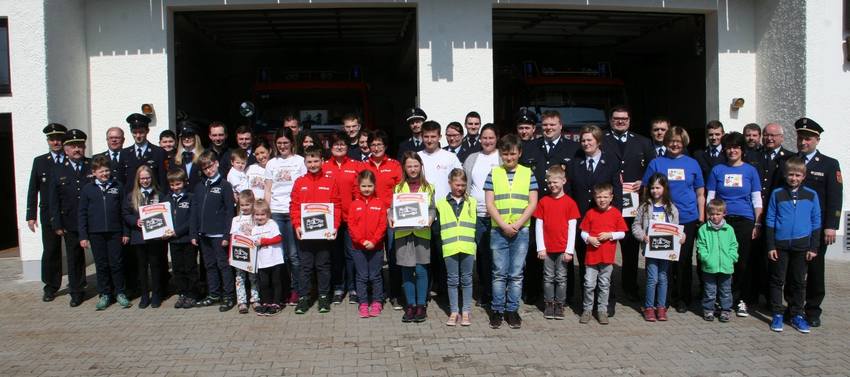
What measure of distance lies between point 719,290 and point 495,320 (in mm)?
2284

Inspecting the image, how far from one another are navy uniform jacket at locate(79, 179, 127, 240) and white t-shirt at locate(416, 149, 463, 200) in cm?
343

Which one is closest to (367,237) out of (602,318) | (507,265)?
(507,265)

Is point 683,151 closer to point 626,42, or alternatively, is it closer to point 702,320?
point 702,320

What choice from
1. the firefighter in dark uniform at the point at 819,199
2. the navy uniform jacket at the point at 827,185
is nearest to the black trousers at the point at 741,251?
the firefighter in dark uniform at the point at 819,199

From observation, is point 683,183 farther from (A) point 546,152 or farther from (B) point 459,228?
(B) point 459,228

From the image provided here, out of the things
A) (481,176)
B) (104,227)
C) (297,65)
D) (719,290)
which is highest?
(297,65)

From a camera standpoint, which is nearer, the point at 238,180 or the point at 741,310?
the point at 741,310

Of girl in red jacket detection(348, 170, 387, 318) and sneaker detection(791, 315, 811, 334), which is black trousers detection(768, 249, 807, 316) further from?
girl in red jacket detection(348, 170, 387, 318)

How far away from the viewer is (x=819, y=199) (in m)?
6.44

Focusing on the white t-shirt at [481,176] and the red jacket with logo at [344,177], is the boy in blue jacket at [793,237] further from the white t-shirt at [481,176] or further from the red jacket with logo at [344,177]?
the red jacket with logo at [344,177]

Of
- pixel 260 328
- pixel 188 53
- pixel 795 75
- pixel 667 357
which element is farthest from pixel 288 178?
pixel 188 53

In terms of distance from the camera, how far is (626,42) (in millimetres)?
17078

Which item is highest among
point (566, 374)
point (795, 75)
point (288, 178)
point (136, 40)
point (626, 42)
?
point (626, 42)

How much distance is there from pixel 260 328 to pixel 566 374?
2990mm
